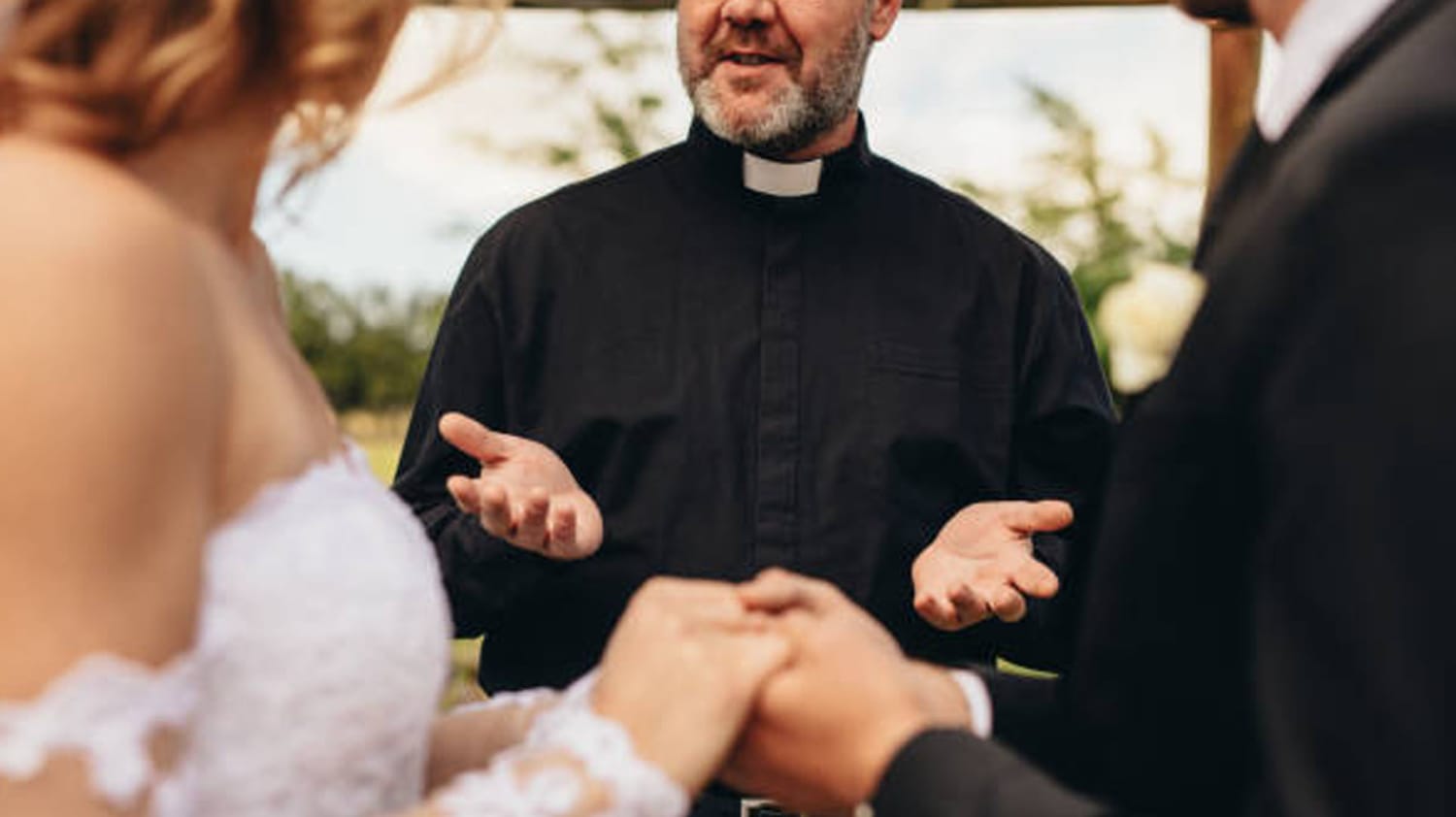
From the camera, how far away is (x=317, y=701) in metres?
1.76

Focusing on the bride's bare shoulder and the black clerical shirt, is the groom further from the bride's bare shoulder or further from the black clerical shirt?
the bride's bare shoulder

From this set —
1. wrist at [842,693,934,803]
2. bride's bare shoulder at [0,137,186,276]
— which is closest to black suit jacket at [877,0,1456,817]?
wrist at [842,693,934,803]

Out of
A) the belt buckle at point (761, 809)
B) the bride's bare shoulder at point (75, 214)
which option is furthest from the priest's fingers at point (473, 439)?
the bride's bare shoulder at point (75, 214)

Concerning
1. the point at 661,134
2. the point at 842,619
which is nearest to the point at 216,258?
the point at 842,619

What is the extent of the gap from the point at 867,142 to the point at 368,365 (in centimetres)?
975

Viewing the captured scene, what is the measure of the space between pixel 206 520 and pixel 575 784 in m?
0.44

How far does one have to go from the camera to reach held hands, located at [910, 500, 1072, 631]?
2.95m

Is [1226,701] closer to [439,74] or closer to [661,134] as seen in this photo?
[439,74]

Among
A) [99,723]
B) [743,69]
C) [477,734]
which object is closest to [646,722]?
[477,734]

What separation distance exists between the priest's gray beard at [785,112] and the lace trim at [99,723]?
97.0 inches

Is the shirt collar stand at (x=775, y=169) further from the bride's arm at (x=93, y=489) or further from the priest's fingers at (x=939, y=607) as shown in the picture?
the bride's arm at (x=93, y=489)

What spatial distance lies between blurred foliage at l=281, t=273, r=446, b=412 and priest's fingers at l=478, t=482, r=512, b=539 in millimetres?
9996

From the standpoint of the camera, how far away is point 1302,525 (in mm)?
1563

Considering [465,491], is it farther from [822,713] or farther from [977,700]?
[822,713]
